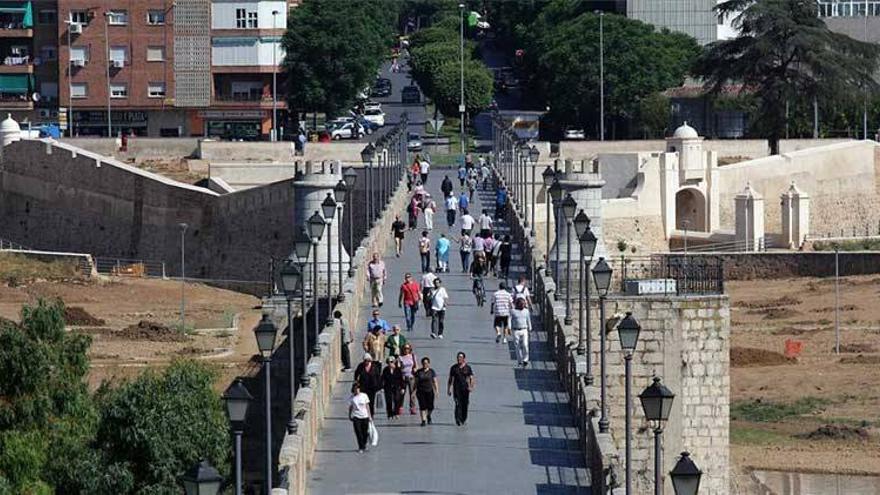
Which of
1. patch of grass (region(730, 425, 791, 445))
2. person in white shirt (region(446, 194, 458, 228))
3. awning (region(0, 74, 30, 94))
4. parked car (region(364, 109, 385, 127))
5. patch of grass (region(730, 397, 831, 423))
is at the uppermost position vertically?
awning (region(0, 74, 30, 94))

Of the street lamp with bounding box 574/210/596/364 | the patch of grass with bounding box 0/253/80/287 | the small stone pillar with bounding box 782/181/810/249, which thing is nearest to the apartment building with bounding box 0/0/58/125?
the patch of grass with bounding box 0/253/80/287

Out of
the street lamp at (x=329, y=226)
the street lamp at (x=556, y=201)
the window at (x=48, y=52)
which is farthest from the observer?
the window at (x=48, y=52)

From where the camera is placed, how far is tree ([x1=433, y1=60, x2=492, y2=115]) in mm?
109000

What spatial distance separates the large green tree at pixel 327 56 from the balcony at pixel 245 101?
74cm

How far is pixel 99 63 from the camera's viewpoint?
335ft

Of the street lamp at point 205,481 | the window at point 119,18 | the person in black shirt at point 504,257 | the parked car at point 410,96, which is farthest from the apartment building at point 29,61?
the street lamp at point 205,481

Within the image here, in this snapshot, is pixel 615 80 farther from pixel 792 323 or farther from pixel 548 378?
pixel 548 378

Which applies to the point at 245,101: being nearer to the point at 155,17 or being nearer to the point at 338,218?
the point at 155,17

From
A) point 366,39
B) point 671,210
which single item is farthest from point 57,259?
point 366,39

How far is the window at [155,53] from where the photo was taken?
10225 cm

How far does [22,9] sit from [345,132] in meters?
13.0

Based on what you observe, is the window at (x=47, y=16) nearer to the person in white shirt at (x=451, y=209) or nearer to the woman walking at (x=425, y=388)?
the person in white shirt at (x=451, y=209)

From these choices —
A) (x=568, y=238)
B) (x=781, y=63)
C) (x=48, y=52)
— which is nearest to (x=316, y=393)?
(x=568, y=238)

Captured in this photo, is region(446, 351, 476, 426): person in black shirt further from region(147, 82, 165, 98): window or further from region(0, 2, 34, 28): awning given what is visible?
region(0, 2, 34, 28): awning
